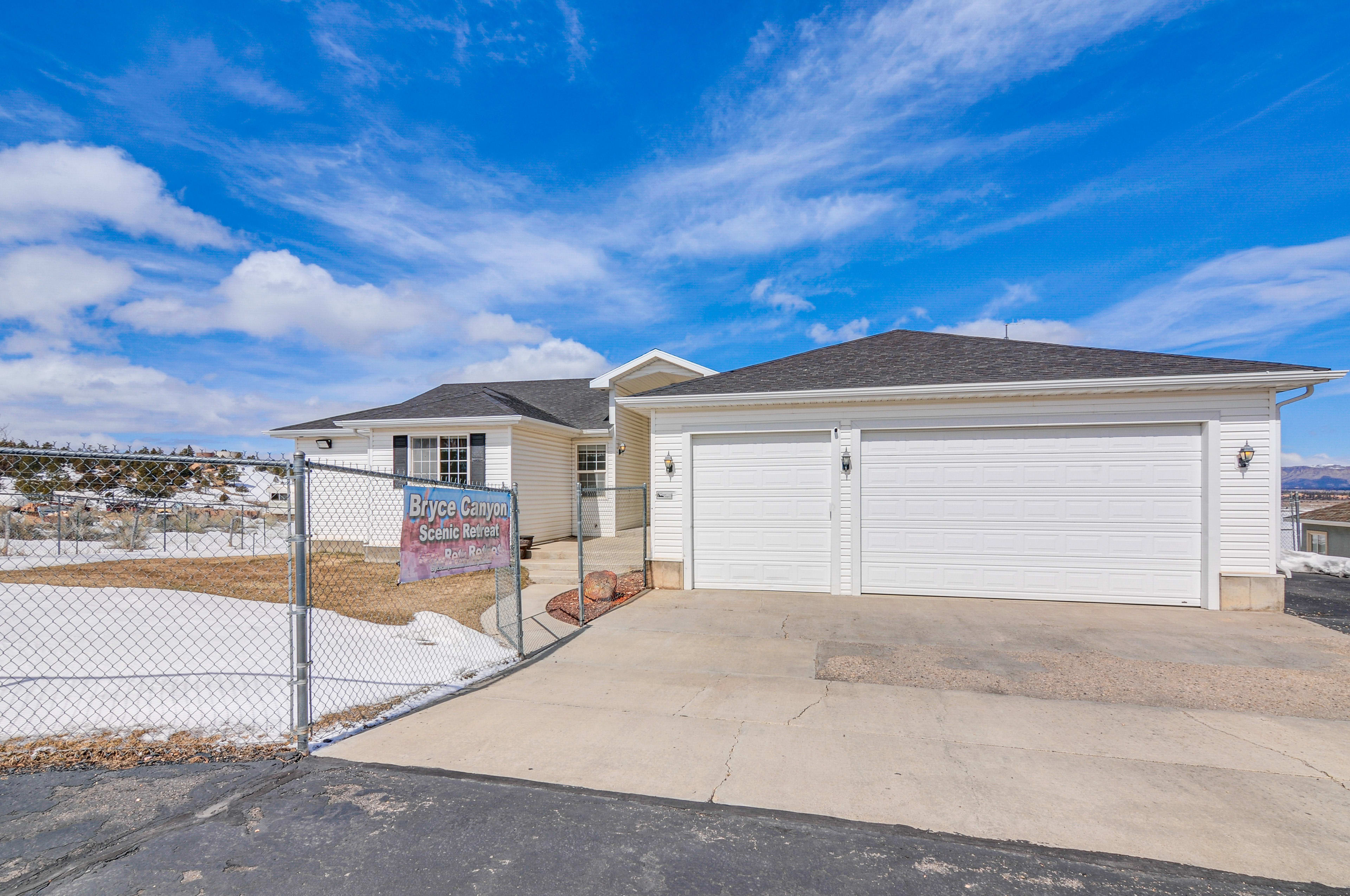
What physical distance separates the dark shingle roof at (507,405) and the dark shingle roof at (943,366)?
213 inches

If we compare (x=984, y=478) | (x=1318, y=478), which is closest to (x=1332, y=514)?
(x=984, y=478)

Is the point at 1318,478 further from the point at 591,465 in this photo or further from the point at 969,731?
the point at 969,731

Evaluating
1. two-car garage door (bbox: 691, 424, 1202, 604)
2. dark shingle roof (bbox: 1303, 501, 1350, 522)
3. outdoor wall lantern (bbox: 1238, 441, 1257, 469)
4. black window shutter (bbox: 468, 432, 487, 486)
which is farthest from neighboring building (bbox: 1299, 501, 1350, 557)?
black window shutter (bbox: 468, 432, 487, 486)

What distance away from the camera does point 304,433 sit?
1758 centimetres

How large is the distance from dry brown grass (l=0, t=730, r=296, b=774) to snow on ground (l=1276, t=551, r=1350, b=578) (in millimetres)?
15266

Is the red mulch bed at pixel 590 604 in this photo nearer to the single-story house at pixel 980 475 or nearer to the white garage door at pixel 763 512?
the single-story house at pixel 980 475

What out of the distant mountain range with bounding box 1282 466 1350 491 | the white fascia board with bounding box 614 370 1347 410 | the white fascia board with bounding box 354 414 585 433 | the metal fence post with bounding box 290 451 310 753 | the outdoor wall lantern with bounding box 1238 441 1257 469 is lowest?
the distant mountain range with bounding box 1282 466 1350 491

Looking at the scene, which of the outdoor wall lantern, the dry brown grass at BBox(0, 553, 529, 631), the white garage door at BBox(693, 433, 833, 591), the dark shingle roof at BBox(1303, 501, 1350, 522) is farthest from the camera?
the dark shingle roof at BBox(1303, 501, 1350, 522)

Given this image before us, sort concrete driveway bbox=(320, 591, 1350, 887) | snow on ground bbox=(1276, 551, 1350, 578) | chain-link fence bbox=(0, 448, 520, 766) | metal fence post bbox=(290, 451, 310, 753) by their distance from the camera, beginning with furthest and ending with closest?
snow on ground bbox=(1276, 551, 1350, 578), chain-link fence bbox=(0, 448, 520, 766), metal fence post bbox=(290, 451, 310, 753), concrete driveway bbox=(320, 591, 1350, 887)

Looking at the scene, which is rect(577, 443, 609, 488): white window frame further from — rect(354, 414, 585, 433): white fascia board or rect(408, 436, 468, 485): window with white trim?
rect(408, 436, 468, 485): window with white trim

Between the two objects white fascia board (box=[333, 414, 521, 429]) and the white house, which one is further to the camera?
the white house

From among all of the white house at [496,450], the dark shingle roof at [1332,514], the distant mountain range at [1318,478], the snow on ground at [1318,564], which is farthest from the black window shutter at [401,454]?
the distant mountain range at [1318,478]

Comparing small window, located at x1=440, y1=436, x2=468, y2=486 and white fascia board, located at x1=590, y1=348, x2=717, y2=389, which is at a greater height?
white fascia board, located at x1=590, y1=348, x2=717, y2=389

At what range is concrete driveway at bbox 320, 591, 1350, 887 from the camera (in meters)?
2.99
